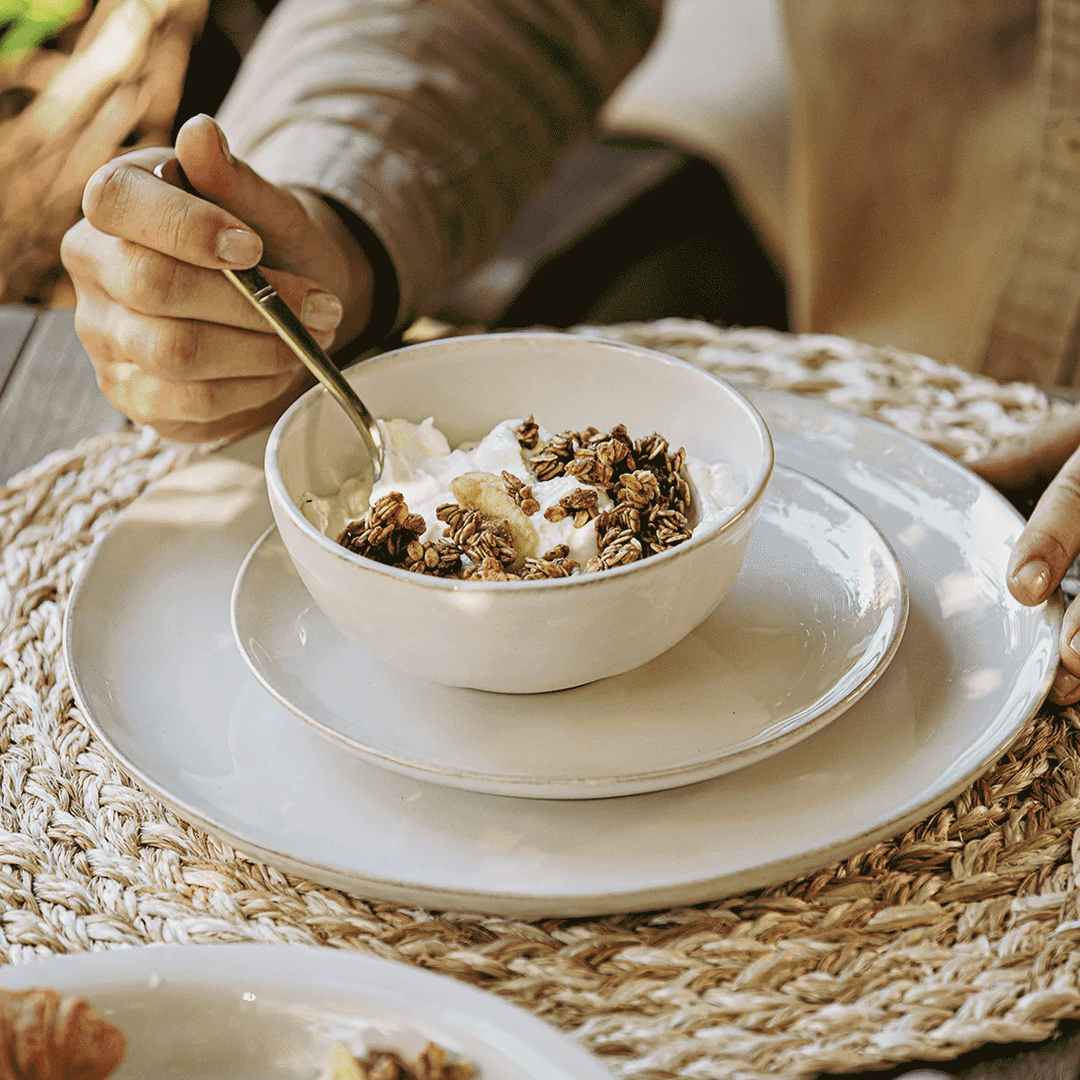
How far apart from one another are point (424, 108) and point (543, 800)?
95 centimetres

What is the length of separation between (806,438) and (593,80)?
87 cm

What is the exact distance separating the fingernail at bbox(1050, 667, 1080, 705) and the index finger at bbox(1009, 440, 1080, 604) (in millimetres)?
52

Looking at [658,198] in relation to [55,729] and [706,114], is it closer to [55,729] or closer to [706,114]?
[706,114]

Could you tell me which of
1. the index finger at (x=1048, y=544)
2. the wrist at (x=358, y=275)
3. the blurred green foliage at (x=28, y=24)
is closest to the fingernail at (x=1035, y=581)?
the index finger at (x=1048, y=544)

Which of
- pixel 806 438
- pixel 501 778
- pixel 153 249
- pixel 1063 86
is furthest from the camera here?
pixel 1063 86

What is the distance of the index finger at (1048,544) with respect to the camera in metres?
0.78

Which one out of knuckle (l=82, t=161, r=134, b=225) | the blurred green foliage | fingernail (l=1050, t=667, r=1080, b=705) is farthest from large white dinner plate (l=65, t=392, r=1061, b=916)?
the blurred green foliage

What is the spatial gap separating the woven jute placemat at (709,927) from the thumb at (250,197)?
0.41m

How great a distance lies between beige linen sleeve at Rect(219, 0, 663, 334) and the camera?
1.24 metres

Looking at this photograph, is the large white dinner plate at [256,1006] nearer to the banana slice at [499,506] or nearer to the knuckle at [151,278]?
the banana slice at [499,506]

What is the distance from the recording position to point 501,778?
2.02ft

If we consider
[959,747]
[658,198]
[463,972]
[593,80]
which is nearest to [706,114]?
[658,198]

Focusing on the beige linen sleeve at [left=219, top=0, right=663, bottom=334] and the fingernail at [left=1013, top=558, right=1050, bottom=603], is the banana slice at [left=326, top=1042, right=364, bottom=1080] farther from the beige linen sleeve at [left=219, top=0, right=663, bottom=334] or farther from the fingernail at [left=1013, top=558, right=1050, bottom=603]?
the beige linen sleeve at [left=219, top=0, right=663, bottom=334]

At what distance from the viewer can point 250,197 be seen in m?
0.97
